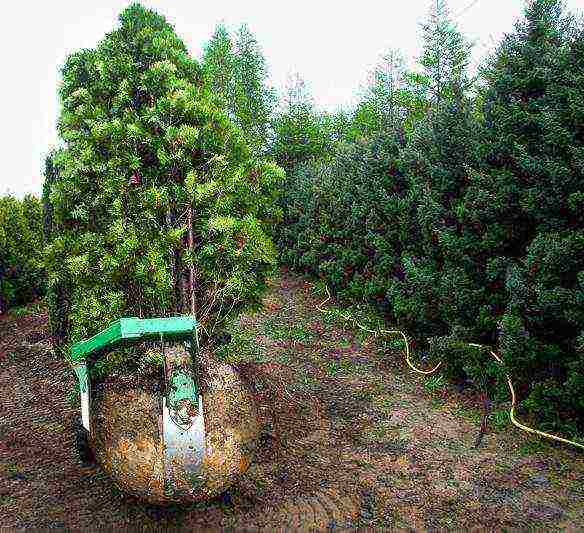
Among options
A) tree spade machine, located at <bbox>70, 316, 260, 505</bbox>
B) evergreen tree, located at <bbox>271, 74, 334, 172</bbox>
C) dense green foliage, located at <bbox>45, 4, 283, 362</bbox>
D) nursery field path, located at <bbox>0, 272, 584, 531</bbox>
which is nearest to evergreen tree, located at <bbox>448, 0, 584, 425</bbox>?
nursery field path, located at <bbox>0, 272, 584, 531</bbox>

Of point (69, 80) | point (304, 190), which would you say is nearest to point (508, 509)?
point (69, 80)

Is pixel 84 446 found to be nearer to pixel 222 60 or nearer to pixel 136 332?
pixel 136 332

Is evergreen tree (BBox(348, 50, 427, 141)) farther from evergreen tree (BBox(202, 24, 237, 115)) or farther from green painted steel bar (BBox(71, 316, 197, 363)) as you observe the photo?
green painted steel bar (BBox(71, 316, 197, 363))

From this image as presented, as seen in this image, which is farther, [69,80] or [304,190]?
[304,190]

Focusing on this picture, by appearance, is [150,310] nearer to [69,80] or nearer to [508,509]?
[69,80]

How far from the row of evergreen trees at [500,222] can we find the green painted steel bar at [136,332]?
4.49m

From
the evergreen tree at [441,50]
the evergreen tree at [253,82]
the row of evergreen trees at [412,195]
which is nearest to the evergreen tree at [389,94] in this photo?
the evergreen tree at [441,50]

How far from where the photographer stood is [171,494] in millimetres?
4176

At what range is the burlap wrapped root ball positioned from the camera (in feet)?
13.9

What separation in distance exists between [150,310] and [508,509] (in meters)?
4.50

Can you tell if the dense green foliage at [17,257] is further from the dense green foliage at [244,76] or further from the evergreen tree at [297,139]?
the dense green foliage at [244,76]

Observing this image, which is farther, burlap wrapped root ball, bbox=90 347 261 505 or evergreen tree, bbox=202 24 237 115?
evergreen tree, bbox=202 24 237 115

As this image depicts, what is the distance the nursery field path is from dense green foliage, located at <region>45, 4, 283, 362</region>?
1527 millimetres

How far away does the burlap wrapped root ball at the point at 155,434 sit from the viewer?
423cm
